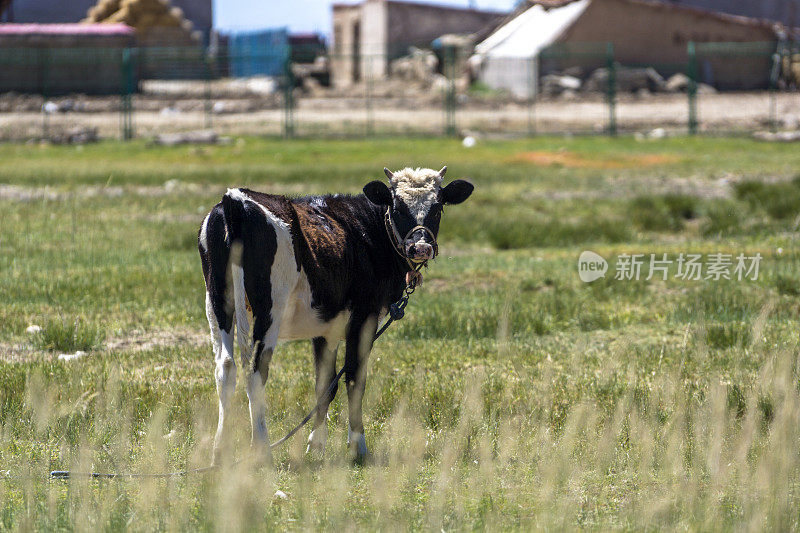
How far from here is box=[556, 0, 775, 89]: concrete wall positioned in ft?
165

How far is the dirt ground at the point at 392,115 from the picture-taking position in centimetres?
3884

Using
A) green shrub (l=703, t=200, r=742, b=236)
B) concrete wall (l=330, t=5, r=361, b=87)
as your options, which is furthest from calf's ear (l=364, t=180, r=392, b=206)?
concrete wall (l=330, t=5, r=361, b=87)

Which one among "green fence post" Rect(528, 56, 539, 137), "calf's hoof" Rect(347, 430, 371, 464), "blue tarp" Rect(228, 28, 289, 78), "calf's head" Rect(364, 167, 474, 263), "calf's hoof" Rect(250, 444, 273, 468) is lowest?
"calf's hoof" Rect(347, 430, 371, 464)

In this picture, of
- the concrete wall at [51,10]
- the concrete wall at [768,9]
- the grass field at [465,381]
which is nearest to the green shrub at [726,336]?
the grass field at [465,381]

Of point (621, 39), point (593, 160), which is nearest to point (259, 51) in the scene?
point (621, 39)

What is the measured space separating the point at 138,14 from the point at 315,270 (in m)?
52.7

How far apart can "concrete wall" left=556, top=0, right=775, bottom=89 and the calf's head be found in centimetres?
A: 4378

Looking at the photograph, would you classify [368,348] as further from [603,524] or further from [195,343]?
[195,343]

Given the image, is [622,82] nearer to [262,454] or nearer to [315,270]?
[315,270]

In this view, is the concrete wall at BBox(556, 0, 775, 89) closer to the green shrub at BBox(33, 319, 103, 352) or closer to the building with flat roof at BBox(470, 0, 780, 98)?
the building with flat roof at BBox(470, 0, 780, 98)

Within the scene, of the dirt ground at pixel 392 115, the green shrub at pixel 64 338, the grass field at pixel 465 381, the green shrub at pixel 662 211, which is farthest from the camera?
the dirt ground at pixel 392 115

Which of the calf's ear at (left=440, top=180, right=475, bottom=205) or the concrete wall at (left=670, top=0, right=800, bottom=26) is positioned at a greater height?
the concrete wall at (left=670, top=0, right=800, bottom=26)

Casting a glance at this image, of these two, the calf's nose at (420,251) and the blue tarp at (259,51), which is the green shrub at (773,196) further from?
the blue tarp at (259,51)

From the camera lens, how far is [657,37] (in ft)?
170
